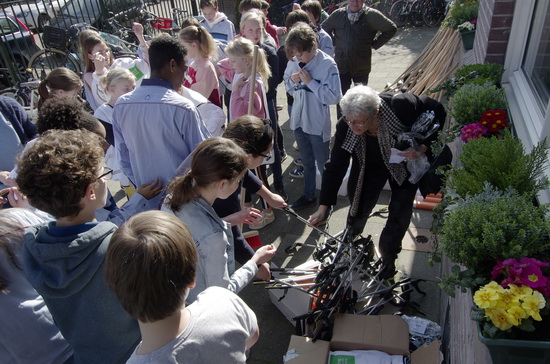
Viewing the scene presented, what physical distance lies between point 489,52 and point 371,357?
2.38m

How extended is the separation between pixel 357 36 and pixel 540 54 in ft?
9.64

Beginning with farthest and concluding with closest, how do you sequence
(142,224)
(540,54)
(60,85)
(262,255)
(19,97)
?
(19,97), (60,85), (540,54), (262,255), (142,224)

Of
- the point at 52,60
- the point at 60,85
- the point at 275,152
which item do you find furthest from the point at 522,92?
the point at 52,60

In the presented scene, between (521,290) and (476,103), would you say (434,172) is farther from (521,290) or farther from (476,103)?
(521,290)

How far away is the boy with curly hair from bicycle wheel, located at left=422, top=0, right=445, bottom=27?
11.8m

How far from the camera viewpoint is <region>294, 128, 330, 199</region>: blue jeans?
173 inches

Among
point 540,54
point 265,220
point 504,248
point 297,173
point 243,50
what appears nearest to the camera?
point 504,248

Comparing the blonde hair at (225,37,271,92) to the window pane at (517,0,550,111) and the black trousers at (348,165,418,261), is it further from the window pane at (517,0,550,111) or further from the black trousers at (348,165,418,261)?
the window pane at (517,0,550,111)

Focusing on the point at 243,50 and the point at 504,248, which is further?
the point at 243,50

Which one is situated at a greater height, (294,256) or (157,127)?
(157,127)

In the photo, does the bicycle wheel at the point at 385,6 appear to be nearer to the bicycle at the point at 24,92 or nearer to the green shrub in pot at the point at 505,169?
the bicycle at the point at 24,92

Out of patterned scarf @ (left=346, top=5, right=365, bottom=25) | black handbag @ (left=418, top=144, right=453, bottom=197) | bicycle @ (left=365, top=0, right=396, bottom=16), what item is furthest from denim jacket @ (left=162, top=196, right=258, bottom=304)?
bicycle @ (left=365, top=0, right=396, bottom=16)

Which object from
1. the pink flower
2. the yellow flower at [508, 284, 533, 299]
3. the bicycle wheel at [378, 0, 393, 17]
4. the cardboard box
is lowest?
the cardboard box

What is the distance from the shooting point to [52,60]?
26.6ft
